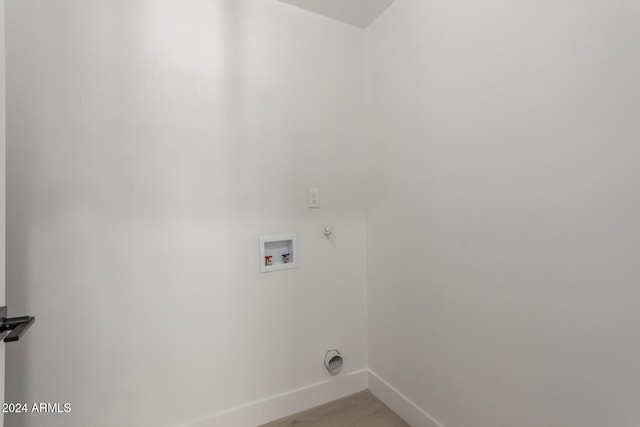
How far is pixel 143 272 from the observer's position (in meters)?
1.31

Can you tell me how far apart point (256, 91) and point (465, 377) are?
1.81m

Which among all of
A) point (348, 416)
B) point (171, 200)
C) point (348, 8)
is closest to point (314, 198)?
point (171, 200)

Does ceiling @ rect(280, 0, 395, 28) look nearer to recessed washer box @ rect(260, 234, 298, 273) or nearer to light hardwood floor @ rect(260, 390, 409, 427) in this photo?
recessed washer box @ rect(260, 234, 298, 273)

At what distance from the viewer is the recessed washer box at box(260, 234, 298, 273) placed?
157cm

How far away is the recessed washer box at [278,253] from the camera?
1.57 metres

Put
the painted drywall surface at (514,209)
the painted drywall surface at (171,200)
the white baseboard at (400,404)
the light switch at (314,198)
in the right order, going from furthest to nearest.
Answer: the light switch at (314,198)
the white baseboard at (400,404)
the painted drywall surface at (171,200)
the painted drywall surface at (514,209)

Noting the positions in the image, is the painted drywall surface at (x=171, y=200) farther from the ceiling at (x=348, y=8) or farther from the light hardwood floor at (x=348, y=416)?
the light hardwood floor at (x=348, y=416)

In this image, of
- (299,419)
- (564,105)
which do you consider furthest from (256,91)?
(299,419)

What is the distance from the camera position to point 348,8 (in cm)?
168

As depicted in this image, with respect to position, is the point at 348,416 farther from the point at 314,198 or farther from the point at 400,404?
the point at 314,198

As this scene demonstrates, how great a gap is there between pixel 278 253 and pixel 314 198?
16.0 inches

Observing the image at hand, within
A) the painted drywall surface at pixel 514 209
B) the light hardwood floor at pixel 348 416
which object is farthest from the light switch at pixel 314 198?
the light hardwood floor at pixel 348 416

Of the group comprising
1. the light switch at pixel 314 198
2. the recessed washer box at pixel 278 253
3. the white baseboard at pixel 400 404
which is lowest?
the white baseboard at pixel 400 404

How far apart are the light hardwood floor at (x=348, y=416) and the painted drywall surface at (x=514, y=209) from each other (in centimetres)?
18
